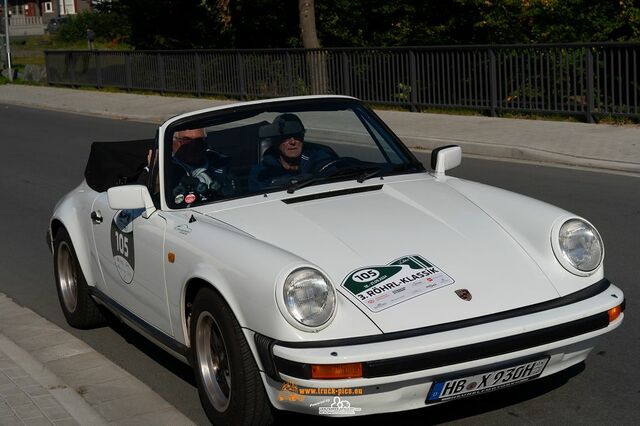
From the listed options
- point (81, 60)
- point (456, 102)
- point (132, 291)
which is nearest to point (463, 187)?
point (132, 291)

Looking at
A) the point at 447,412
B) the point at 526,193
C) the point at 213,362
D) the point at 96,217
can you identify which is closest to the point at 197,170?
the point at 96,217

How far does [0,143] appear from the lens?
2073cm

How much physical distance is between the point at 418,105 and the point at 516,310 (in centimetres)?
1622

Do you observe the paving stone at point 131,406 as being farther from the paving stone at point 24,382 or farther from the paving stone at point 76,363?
the paving stone at point 76,363

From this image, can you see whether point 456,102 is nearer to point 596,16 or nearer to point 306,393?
point 596,16

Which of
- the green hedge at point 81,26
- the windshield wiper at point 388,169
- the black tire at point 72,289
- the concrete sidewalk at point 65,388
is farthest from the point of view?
the green hedge at point 81,26

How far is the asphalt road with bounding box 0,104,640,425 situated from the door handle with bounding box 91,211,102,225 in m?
0.87

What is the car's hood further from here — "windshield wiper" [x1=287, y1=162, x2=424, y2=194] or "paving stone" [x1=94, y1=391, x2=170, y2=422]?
"paving stone" [x1=94, y1=391, x2=170, y2=422]

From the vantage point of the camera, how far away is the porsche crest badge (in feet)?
15.6

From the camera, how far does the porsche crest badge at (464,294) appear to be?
4741mm

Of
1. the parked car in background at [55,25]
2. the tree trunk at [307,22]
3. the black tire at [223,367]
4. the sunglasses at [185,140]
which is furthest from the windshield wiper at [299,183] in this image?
the parked car in background at [55,25]

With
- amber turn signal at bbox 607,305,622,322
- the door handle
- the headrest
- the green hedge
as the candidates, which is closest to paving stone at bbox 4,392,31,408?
the door handle

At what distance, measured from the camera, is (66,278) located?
7375mm

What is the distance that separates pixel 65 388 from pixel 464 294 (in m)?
2.38
